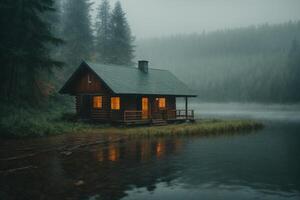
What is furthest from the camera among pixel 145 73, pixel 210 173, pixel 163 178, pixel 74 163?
pixel 145 73

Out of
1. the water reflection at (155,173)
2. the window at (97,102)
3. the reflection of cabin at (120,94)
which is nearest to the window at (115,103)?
the reflection of cabin at (120,94)

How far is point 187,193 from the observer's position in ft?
39.3

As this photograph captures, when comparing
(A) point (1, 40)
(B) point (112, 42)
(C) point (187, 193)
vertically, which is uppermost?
(B) point (112, 42)

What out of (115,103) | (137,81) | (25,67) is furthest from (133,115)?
(25,67)

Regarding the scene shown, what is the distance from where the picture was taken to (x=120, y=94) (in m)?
32.6

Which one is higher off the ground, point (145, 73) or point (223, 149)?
point (145, 73)

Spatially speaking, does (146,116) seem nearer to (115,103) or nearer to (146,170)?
(115,103)

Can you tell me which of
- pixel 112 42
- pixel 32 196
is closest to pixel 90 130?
pixel 32 196

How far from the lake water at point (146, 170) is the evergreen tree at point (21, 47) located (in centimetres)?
751

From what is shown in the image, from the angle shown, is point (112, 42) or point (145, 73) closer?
point (145, 73)

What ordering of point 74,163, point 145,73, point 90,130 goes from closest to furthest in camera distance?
1. point 74,163
2. point 90,130
3. point 145,73

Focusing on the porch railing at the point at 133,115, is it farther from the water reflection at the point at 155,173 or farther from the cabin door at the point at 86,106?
the water reflection at the point at 155,173

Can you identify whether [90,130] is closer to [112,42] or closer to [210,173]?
[210,173]

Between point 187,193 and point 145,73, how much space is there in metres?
29.6
